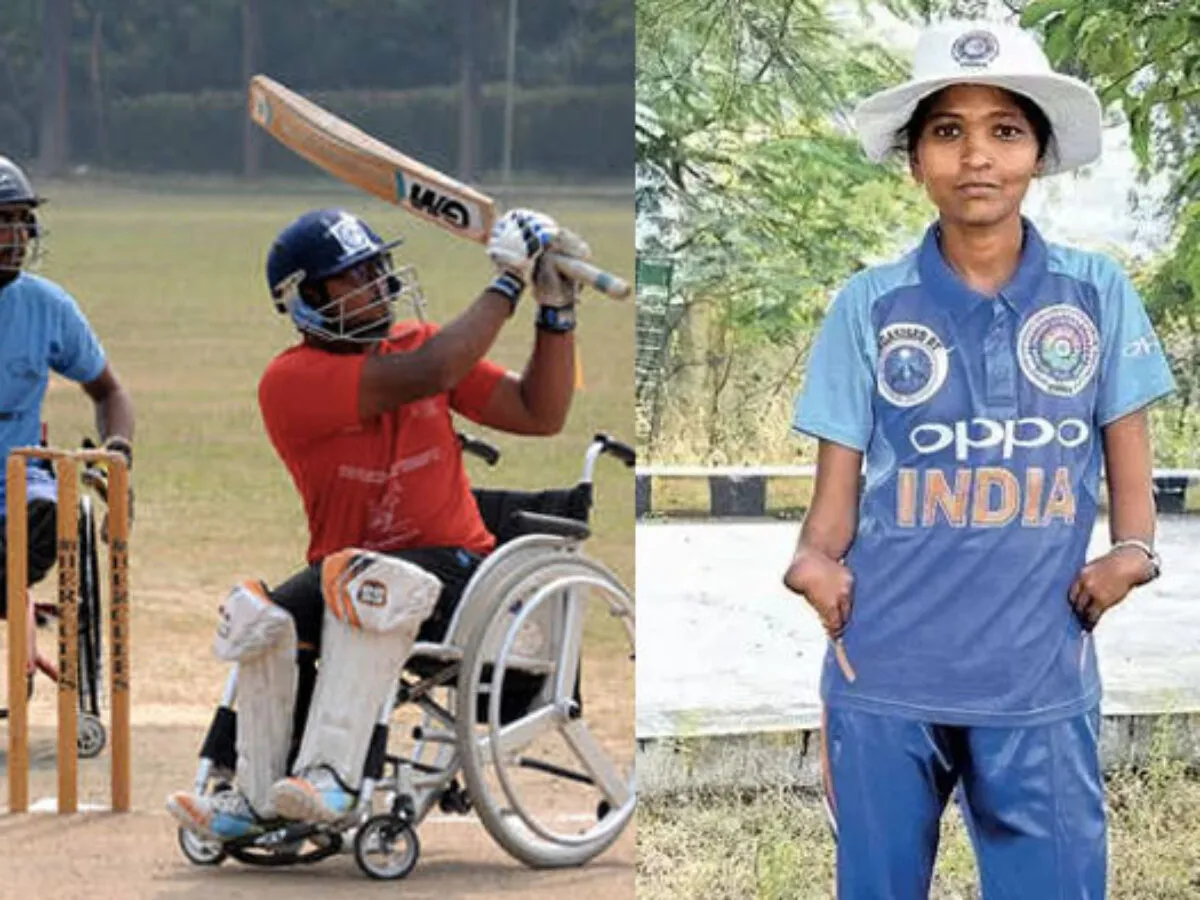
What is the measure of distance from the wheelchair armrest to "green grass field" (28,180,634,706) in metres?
2.68

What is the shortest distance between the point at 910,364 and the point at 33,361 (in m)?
3.46

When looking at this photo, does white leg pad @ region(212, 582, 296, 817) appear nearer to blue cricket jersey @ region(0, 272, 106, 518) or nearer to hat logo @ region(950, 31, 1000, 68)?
blue cricket jersey @ region(0, 272, 106, 518)

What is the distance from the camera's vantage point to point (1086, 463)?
301cm

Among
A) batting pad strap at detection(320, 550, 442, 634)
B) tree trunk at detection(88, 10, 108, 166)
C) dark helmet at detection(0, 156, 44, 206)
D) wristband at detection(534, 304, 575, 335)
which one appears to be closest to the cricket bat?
wristband at detection(534, 304, 575, 335)

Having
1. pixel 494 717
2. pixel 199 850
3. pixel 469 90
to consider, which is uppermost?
pixel 469 90

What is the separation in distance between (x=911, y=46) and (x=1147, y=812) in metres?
0.96

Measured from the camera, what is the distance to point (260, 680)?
520cm

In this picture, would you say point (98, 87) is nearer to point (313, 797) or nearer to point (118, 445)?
point (118, 445)

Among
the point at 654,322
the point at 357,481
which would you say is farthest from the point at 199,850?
the point at 654,322

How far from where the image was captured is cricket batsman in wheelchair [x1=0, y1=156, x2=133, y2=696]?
241 inches

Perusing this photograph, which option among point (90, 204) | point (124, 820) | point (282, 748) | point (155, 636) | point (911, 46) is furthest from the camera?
point (90, 204)

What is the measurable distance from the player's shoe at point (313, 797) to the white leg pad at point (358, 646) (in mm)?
16

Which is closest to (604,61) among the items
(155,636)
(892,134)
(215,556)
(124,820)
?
(215,556)

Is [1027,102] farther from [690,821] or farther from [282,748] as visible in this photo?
[282,748]
